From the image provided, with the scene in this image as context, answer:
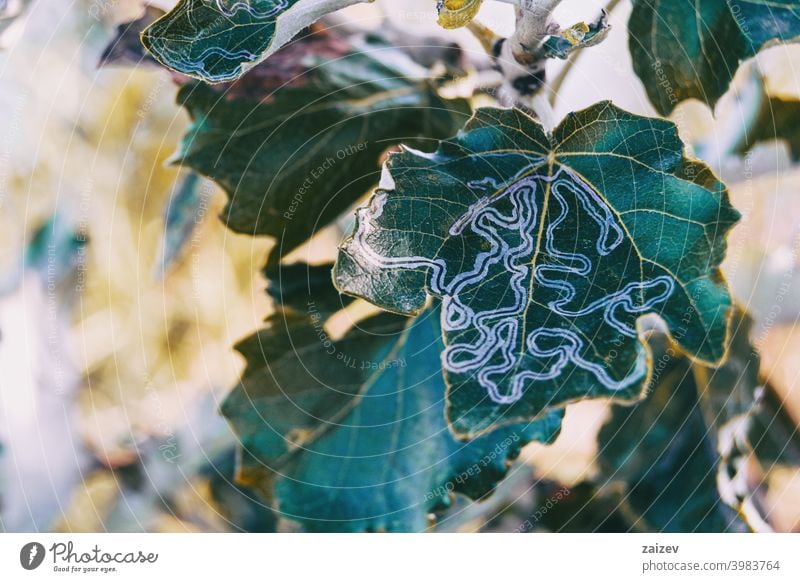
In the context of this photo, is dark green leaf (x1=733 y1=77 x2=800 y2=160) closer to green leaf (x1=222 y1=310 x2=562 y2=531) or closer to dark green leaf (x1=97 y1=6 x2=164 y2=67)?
green leaf (x1=222 y1=310 x2=562 y2=531)

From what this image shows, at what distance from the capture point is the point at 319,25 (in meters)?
0.37

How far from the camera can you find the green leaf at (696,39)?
0.36 metres

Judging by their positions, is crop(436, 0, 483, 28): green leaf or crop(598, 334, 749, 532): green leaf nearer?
crop(436, 0, 483, 28): green leaf

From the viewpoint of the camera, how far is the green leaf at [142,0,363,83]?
0.32 metres

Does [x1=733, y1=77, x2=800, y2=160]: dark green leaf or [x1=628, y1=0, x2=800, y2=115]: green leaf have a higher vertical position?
[x1=628, y1=0, x2=800, y2=115]: green leaf

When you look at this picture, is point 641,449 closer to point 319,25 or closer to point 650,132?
point 650,132

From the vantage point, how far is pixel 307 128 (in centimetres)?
38

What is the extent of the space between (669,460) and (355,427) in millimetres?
200

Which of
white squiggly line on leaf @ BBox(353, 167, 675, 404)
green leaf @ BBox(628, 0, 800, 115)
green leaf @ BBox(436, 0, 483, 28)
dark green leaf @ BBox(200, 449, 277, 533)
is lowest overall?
dark green leaf @ BBox(200, 449, 277, 533)

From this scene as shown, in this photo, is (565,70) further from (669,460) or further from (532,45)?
(669,460)
